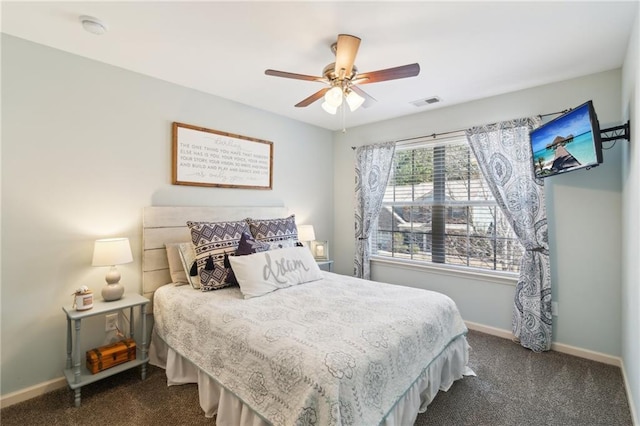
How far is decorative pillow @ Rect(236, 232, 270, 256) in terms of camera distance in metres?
2.53

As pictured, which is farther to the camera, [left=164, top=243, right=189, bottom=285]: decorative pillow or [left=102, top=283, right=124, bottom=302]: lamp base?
[left=164, top=243, right=189, bottom=285]: decorative pillow

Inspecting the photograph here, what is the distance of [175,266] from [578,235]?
3586 millimetres

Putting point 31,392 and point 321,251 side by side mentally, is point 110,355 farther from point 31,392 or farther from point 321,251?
point 321,251

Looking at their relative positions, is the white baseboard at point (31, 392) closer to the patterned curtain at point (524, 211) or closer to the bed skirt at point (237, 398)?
the bed skirt at point (237, 398)

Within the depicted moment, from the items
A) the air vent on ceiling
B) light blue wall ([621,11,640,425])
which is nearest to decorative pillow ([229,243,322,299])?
the air vent on ceiling

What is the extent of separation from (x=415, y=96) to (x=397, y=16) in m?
1.39

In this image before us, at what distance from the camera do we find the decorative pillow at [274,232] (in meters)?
2.93

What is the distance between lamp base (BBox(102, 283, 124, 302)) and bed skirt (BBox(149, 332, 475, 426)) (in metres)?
0.50

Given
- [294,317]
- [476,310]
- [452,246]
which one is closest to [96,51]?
[294,317]

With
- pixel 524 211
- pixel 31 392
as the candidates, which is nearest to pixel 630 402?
pixel 524 211

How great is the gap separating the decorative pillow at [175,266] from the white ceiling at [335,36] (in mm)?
1538

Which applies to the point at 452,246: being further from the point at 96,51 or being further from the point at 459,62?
the point at 96,51

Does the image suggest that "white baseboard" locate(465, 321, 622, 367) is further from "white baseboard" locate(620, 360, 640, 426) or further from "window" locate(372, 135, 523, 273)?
"window" locate(372, 135, 523, 273)

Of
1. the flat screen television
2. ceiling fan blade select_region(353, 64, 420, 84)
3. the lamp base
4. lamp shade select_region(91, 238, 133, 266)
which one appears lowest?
the lamp base
